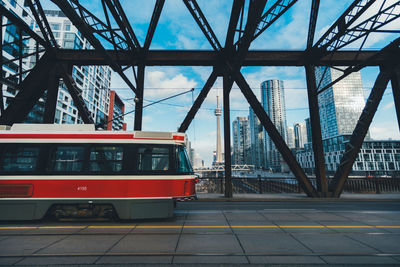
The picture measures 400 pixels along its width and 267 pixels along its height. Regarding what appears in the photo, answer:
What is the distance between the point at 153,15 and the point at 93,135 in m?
7.67

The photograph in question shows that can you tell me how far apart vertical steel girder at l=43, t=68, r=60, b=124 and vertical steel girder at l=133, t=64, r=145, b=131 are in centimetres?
498

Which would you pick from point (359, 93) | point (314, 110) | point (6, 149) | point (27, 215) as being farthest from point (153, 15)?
point (359, 93)

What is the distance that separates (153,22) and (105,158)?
321 inches

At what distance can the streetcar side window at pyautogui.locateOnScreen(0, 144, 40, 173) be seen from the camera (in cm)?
604

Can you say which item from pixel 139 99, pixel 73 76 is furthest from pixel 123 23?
pixel 73 76

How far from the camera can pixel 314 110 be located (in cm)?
1180

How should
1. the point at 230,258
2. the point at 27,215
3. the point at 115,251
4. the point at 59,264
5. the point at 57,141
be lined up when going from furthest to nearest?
the point at 57,141 < the point at 27,215 < the point at 115,251 < the point at 230,258 < the point at 59,264

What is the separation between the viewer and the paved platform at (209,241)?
3.66 metres

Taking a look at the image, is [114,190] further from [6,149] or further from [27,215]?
[6,149]

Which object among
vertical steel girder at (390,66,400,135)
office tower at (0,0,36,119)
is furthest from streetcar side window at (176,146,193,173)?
office tower at (0,0,36,119)

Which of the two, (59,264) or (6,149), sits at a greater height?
(6,149)

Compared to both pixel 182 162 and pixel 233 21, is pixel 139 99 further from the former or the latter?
pixel 233 21

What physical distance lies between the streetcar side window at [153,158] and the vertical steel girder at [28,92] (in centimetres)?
990

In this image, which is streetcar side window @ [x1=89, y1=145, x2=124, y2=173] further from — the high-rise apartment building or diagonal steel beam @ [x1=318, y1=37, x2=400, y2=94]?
the high-rise apartment building
